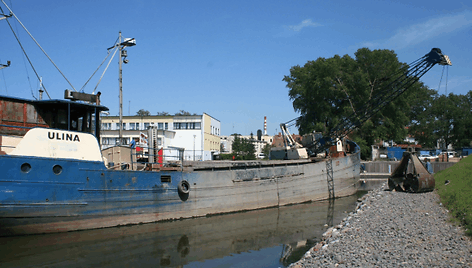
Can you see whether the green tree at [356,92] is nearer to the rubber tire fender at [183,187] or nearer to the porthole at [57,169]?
the rubber tire fender at [183,187]

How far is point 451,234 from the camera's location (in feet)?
28.0

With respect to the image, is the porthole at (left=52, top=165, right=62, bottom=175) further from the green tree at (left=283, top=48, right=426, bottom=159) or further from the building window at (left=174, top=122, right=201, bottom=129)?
the building window at (left=174, top=122, right=201, bottom=129)

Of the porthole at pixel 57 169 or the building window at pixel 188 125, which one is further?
the building window at pixel 188 125

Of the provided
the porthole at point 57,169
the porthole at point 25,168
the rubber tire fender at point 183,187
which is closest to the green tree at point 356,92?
the rubber tire fender at point 183,187

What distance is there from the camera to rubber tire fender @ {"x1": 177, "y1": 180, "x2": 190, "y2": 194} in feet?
47.1

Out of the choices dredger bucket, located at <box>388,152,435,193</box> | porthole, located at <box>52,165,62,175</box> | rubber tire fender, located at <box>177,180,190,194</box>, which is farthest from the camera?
dredger bucket, located at <box>388,152,435,193</box>

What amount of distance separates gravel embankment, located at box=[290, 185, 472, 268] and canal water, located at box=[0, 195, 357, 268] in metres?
1.74

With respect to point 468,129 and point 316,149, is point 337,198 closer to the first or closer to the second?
point 316,149

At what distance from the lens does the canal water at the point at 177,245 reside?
9492mm

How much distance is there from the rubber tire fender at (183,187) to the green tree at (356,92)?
106 feet

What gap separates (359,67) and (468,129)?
26.0 m

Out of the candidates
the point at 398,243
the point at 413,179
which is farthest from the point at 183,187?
the point at 413,179

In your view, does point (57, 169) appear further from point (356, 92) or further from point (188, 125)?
point (356, 92)

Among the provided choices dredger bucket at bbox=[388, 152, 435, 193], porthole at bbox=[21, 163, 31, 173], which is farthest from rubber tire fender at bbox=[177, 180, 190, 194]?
dredger bucket at bbox=[388, 152, 435, 193]
